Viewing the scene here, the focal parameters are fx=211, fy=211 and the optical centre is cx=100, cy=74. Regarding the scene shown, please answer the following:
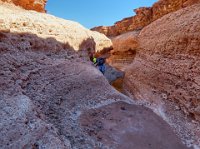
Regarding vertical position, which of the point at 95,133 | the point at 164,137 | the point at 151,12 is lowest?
the point at 164,137

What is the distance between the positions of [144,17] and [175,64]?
991 cm

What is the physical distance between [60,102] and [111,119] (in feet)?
3.48

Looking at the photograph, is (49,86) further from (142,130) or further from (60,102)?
(142,130)

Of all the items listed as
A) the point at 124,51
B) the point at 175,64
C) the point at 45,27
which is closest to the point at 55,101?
the point at 45,27

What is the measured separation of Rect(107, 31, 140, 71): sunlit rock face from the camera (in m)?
13.2

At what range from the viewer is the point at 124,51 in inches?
549

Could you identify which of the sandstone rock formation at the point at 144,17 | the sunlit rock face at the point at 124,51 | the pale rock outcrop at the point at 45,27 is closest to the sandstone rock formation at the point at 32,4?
the pale rock outcrop at the point at 45,27

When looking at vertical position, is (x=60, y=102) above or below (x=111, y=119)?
above

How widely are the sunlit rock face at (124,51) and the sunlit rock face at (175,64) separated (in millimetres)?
5373

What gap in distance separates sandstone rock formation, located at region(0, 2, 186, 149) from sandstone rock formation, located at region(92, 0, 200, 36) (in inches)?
249

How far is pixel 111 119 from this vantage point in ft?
13.8

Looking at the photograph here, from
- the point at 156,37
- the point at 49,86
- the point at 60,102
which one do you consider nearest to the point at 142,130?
the point at 60,102

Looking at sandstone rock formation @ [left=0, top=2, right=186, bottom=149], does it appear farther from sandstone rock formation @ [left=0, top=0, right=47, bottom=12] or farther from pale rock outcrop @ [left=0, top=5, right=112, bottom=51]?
sandstone rock formation @ [left=0, top=0, right=47, bottom=12]

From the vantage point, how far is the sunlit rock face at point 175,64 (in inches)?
187
